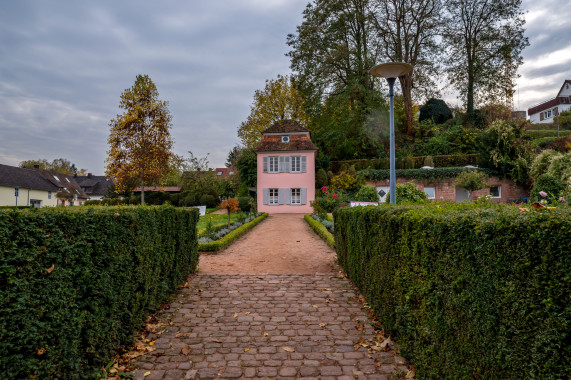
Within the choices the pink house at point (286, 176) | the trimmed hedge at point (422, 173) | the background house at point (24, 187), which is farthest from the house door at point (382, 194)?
the background house at point (24, 187)

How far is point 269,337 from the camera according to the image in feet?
14.1

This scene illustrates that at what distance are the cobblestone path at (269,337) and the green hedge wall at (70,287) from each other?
0.61 meters

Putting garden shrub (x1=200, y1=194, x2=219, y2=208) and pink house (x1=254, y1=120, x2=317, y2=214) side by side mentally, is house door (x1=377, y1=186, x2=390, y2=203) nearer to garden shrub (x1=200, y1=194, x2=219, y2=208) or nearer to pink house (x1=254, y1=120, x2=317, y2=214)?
pink house (x1=254, y1=120, x2=317, y2=214)

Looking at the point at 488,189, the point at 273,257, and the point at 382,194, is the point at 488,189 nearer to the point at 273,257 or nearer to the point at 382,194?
the point at 382,194

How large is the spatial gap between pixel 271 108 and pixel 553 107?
1816 inches

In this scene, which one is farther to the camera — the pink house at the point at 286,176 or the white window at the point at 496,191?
the pink house at the point at 286,176

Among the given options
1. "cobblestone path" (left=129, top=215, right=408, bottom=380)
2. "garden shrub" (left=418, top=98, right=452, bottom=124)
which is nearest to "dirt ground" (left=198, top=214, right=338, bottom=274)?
"cobblestone path" (left=129, top=215, right=408, bottom=380)

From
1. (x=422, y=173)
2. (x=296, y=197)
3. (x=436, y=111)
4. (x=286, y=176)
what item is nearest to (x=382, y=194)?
(x=296, y=197)

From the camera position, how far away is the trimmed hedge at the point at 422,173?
2555cm

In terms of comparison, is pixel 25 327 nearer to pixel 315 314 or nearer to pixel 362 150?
pixel 315 314

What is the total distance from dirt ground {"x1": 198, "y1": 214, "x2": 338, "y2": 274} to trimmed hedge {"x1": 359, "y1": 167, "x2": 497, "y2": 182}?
15.3 m

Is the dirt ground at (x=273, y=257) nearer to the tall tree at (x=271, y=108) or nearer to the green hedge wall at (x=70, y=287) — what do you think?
the green hedge wall at (x=70, y=287)

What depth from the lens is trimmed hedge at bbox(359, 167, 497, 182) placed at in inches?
1006

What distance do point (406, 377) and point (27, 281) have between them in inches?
130
